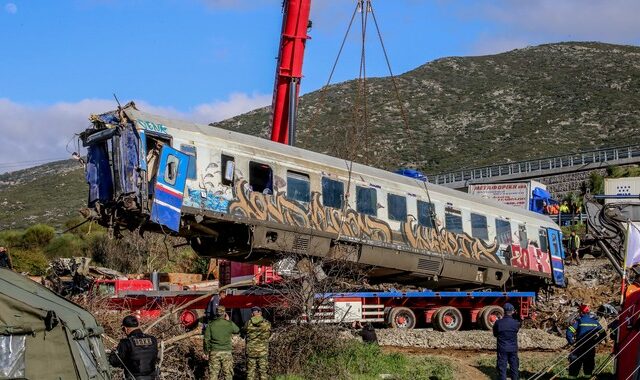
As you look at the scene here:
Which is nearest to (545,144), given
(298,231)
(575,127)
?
(575,127)

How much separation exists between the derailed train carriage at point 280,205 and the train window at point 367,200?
28mm

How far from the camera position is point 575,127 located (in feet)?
266

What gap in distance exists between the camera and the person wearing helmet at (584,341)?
16.1 m

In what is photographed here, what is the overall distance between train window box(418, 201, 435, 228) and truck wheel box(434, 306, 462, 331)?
2.53m

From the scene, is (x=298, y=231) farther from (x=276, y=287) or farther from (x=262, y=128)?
(x=262, y=128)

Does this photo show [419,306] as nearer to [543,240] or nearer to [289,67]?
[543,240]

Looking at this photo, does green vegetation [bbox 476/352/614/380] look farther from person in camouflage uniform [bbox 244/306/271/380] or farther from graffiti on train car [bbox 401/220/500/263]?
person in camouflage uniform [bbox 244/306/271/380]

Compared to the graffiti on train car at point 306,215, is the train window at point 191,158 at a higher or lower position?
higher

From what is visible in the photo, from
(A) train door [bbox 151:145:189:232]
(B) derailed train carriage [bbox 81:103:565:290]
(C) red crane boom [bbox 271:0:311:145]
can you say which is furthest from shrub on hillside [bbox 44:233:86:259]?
(A) train door [bbox 151:145:189:232]

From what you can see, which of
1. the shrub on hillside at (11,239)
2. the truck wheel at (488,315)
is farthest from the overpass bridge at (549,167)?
the truck wheel at (488,315)

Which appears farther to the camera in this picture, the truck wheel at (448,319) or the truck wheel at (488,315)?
the truck wheel at (488,315)

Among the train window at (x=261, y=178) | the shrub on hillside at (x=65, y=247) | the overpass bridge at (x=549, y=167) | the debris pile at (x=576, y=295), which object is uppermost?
the overpass bridge at (x=549, y=167)

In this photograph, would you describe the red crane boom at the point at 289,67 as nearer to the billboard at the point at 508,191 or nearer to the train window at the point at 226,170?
the train window at the point at 226,170

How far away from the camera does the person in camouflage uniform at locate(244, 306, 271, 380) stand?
13.8 meters
